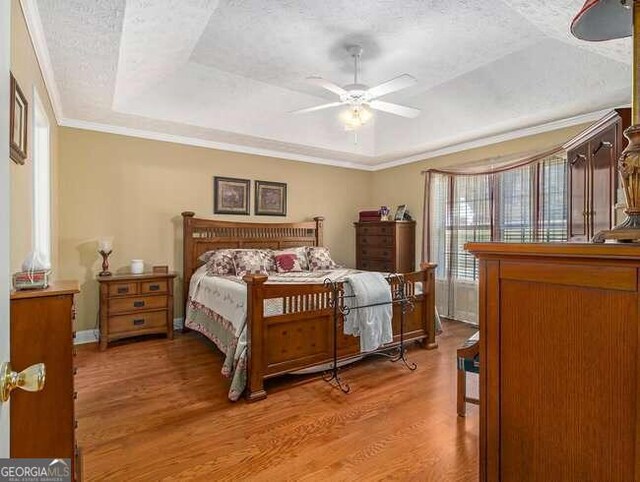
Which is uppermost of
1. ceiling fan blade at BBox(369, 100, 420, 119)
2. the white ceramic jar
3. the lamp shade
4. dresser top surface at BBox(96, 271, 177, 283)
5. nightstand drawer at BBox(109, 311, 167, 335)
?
→ ceiling fan blade at BBox(369, 100, 420, 119)

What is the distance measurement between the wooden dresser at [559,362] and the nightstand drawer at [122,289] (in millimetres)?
3818

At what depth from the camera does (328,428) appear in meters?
2.28

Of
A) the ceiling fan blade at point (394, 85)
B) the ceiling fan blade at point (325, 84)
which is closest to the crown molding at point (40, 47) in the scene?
the ceiling fan blade at point (325, 84)

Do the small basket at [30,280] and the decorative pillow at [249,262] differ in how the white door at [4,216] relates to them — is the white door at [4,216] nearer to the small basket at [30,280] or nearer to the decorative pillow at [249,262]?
the small basket at [30,280]

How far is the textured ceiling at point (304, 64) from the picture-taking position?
90.0 inches

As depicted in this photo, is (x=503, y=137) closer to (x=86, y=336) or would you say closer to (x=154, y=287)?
(x=154, y=287)

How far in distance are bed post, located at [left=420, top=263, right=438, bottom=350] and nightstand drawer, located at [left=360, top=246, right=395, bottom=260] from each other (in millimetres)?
A: 1486

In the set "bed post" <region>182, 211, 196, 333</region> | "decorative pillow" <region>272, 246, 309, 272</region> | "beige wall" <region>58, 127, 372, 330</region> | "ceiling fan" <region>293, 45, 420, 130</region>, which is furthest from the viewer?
"decorative pillow" <region>272, 246, 309, 272</region>

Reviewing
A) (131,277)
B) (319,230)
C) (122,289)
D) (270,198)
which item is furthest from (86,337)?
(319,230)

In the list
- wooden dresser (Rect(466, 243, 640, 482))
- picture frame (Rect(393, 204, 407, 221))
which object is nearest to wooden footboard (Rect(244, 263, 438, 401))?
wooden dresser (Rect(466, 243, 640, 482))

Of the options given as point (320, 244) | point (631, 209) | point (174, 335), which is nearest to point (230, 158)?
point (320, 244)

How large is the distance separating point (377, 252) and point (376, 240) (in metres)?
0.19

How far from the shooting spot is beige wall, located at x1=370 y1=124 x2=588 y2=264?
4100 millimetres

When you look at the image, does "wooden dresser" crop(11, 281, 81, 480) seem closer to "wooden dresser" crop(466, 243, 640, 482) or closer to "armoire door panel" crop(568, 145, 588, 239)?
"wooden dresser" crop(466, 243, 640, 482)
